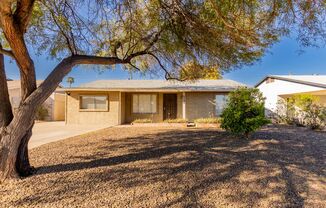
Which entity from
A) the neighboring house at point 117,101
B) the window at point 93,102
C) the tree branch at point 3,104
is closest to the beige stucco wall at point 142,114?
the neighboring house at point 117,101

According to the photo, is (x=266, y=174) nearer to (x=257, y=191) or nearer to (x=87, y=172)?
(x=257, y=191)

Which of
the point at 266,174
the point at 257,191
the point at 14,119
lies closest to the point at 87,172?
the point at 14,119

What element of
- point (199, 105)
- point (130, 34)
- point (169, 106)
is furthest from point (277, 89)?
point (130, 34)

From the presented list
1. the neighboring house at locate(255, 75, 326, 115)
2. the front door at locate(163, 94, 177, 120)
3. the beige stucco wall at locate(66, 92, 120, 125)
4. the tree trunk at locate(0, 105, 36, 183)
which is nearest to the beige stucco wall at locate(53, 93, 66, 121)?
the beige stucco wall at locate(66, 92, 120, 125)

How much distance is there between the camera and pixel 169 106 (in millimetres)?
17016

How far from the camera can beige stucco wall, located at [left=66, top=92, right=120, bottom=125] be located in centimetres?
1563

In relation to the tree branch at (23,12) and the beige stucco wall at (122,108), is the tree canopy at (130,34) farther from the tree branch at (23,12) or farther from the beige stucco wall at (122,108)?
the beige stucco wall at (122,108)

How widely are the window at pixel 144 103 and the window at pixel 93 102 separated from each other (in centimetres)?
230

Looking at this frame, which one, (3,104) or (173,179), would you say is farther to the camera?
(3,104)

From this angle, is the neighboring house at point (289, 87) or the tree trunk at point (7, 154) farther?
the neighboring house at point (289, 87)

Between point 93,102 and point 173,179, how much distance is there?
507 inches

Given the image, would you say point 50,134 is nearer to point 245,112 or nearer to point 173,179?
point 173,179

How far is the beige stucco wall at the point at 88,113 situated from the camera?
15.6m

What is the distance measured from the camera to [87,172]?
4684 millimetres
